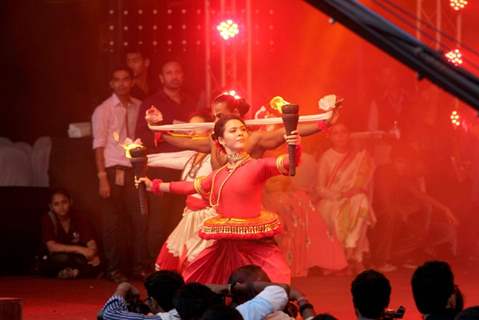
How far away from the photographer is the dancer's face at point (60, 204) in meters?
12.2

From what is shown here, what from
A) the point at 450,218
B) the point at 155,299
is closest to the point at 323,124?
the point at 155,299

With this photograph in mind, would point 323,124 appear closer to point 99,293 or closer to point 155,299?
point 155,299

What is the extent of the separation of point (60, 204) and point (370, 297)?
22.9ft

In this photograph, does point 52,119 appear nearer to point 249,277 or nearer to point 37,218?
point 37,218

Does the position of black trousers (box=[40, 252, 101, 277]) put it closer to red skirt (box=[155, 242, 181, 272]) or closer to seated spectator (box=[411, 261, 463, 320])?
red skirt (box=[155, 242, 181, 272])

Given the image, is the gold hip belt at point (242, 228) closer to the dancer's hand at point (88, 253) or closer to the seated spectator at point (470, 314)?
the seated spectator at point (470, 314)

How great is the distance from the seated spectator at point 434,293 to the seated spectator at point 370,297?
0.15 metres

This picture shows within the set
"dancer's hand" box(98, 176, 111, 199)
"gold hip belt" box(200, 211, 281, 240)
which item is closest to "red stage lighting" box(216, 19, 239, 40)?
"dancer's hand" box(98, 176, 111, 199)

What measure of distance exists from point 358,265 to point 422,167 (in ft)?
4.22

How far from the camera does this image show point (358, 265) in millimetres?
12367

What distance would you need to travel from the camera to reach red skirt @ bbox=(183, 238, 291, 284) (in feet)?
27.6

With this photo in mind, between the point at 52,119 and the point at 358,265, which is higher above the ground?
the point at 52,119

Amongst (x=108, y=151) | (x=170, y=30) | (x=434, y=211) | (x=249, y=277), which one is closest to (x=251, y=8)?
(x=170, y=30)

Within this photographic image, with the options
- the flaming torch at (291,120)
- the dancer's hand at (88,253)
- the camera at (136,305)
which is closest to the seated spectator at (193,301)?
the camera at (136,305)
